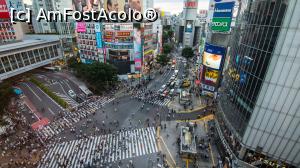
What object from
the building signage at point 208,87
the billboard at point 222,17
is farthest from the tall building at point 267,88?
the building signage at point 208,87

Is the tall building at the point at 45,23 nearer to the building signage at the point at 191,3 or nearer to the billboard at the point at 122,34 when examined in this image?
the billboard at the point at 122,34

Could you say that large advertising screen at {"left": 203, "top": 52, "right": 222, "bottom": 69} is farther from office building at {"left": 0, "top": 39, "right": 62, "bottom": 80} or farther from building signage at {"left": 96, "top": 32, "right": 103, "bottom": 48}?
office building at {"left": 0, "top": 39, "right": 62, "bottom": 80}

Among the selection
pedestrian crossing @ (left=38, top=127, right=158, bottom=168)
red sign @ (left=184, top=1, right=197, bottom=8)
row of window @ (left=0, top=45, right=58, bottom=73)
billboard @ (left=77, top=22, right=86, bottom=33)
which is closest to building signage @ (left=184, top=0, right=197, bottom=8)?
red sign @ (left=184, top=1, right=197, bottom=8)

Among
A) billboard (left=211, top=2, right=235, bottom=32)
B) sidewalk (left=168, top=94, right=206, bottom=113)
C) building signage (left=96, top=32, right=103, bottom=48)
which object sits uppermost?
billboard (left=211, top=2, right=235, bottom=32)

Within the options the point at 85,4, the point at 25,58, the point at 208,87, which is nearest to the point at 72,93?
the point at 25,58

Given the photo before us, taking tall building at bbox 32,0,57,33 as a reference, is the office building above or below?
below

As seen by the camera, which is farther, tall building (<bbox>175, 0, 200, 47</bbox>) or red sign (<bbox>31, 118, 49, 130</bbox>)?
tall building (<bbox>175, 0, 200, 47</bbox>)

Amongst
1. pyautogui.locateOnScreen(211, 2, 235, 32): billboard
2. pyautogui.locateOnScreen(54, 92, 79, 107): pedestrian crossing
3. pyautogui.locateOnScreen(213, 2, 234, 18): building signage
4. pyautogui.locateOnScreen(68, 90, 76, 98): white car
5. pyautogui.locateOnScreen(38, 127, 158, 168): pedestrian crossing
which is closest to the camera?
pyautogui.locateOnScreen(38, 127, 158, 168): pedestrian crossing
